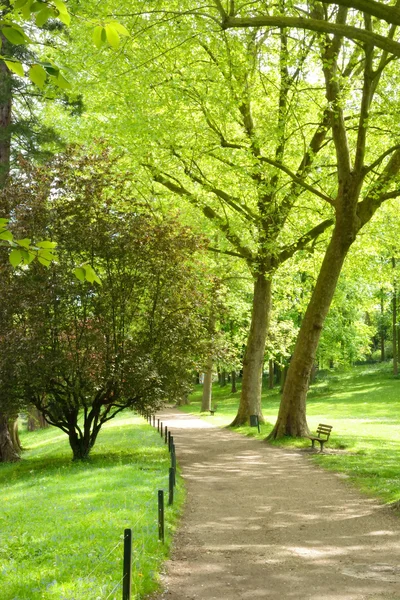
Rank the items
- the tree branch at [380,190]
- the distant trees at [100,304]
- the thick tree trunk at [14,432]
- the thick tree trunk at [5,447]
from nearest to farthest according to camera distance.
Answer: the distant trees at [100,304], the tree branch at [380,190], the thick tree trunk at [5,447], the thick tree trunk at [14,432]

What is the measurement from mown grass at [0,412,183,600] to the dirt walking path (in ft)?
1.70

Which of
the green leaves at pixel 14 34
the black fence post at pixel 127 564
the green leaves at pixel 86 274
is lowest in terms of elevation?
the black fence post at pixel 127 564

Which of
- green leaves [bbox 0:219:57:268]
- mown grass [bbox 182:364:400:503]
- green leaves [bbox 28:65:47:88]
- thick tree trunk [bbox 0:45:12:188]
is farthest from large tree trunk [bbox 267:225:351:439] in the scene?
green leaves [bbox 28:65:47:88]

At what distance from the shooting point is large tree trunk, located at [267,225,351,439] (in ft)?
64.3

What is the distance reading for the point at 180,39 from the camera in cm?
1909

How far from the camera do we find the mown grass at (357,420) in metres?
15.0

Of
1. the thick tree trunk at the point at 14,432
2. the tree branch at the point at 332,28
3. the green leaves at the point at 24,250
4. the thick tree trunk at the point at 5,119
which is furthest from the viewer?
the thick tree trunk at the point at 14,432

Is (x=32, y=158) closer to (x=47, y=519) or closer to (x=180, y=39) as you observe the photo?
(x=180, y=39)

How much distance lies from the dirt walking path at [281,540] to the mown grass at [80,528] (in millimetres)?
518

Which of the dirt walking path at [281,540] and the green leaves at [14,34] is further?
the dirt walking path at [281,540]

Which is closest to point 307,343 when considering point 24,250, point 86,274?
point 86,274

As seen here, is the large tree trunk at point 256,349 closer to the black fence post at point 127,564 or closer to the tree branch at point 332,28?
the tree branch at point 332,28

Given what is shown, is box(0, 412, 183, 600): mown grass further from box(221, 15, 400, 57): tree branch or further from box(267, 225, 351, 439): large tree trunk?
box(221, 15, 400, 57): tree branch

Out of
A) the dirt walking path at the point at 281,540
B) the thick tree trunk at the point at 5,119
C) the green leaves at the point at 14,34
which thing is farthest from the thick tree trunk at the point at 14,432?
the green leaves at the point at 14,34
